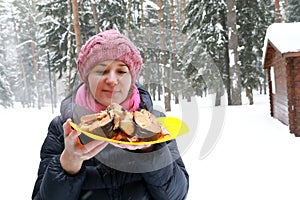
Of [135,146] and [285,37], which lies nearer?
[135,146]

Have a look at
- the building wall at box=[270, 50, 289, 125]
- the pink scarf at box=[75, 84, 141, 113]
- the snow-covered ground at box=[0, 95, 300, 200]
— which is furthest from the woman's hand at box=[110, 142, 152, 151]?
the building wall at box=[270, 50, 289, 125]

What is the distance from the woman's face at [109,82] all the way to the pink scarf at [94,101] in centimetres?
3

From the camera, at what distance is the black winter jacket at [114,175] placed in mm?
1478

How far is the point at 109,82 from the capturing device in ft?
4.83

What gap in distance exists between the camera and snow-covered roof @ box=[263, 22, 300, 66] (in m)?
8.84

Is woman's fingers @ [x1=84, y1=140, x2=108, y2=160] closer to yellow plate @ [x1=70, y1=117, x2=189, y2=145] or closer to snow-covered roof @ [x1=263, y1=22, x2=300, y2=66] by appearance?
yellow plate @ [x1=70, y1=117, x2=189, y2=145]

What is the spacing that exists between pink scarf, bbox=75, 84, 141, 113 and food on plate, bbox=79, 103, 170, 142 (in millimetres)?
164

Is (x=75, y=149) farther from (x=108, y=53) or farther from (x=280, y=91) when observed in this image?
(x=280, y=91)

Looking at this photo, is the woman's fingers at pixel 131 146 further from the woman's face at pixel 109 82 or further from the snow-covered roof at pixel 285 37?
the snow-covered roof at pixel 285 37

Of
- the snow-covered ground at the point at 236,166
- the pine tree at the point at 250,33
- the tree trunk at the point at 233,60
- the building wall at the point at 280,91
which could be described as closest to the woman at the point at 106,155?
the snow-covered ground at the point at 236,166

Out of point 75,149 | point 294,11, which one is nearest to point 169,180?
point 75,149

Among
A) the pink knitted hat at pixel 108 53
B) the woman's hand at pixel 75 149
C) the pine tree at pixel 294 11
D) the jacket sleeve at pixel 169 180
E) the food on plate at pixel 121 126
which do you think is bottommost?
the jacket sleeve at pixel 169 180

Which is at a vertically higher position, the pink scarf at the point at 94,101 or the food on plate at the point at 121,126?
the pink scarf at the point at 94,101

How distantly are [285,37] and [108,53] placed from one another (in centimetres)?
911
